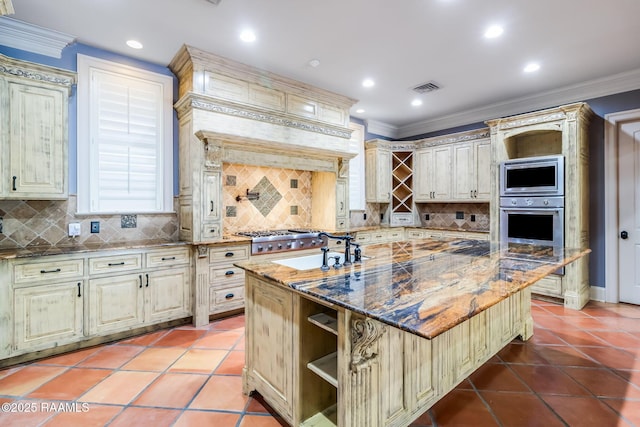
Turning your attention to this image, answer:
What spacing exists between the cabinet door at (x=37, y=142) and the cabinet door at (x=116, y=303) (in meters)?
0.88

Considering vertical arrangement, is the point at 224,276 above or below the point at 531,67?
below

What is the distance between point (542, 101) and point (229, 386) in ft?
17.2

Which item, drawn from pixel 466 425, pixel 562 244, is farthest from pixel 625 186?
pixel 466 425

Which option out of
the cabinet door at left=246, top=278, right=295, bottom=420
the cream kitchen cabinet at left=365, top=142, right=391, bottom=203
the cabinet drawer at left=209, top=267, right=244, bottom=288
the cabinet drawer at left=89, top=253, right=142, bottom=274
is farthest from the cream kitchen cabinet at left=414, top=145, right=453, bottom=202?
the cabinet drawer at left=89, top=253, right=142, bottom=274

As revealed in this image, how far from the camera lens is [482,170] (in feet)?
15.5

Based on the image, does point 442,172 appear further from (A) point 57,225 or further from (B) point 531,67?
(A) point 57,225

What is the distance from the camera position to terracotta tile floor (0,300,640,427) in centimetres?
181

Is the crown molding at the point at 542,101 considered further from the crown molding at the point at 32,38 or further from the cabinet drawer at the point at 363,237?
the crown molding at the point at 32,38

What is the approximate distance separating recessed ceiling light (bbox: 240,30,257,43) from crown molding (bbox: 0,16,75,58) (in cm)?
160

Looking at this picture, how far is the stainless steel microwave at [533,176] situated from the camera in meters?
3.73

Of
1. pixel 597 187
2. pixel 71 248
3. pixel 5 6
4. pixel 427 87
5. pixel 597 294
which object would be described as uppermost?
pixel 427 87

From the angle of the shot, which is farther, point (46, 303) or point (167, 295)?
point (167, 295)

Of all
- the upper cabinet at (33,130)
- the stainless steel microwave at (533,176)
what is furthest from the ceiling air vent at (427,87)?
the upper cabinet at (33,130)

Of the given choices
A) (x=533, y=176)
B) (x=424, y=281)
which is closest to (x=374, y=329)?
(x=424, y=281)
